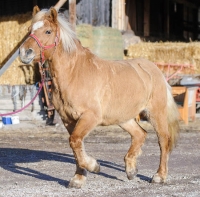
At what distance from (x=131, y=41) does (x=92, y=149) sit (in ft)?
22.7

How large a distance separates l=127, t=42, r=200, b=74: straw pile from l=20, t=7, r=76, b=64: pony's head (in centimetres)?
862

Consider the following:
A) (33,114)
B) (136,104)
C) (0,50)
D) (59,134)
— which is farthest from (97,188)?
(0,50)

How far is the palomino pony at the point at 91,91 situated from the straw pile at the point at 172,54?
757cm

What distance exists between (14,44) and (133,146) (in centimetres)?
884

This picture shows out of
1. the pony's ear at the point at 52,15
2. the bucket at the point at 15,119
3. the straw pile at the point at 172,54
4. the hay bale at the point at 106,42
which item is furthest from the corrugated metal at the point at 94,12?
the pony's ear at the point at 52,15

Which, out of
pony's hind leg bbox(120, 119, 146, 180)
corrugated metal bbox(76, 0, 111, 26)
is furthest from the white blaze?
corrugated metal bbox(76, 0, 111, 26)

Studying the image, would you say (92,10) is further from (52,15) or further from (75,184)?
(75,184)

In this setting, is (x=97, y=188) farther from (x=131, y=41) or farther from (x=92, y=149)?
(x=131, y=41)

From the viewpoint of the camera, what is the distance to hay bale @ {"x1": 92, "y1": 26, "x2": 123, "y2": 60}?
1466 cm

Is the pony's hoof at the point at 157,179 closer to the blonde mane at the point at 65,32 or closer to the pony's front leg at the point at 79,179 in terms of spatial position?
the pony's front leg at the point at 79,179

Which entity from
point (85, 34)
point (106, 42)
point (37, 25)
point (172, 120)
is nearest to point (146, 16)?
point (106, 42)

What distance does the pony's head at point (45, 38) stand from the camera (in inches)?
249

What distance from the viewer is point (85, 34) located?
14.0 metres

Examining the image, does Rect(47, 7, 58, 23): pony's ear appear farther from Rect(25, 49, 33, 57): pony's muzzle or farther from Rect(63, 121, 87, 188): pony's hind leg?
Rect(63, 121, 87, 188): pony's hind leg
